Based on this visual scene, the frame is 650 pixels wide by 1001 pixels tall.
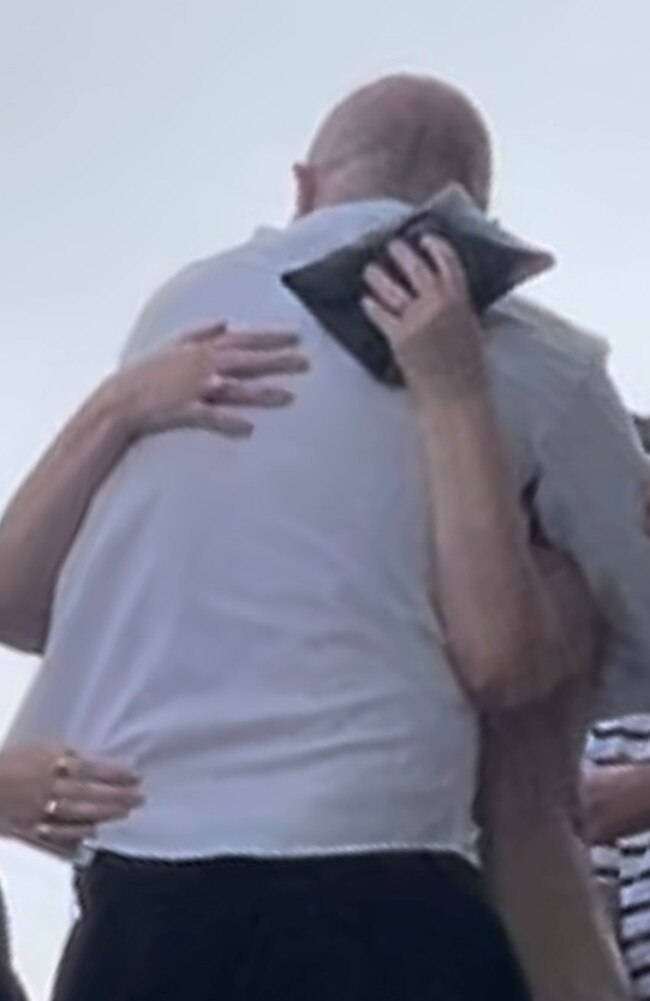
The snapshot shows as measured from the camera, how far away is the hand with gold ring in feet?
4.00

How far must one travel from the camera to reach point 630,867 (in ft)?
5.95

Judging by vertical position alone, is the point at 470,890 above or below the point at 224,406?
below

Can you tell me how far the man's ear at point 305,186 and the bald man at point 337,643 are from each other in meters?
0.07

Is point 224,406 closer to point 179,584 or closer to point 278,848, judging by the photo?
point 179,584

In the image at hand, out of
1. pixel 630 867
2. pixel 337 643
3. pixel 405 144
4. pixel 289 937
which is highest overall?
pixel 405 144

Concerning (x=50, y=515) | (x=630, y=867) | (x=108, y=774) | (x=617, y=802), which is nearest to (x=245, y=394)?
(x=50, y=515)

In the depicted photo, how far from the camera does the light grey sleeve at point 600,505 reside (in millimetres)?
1308

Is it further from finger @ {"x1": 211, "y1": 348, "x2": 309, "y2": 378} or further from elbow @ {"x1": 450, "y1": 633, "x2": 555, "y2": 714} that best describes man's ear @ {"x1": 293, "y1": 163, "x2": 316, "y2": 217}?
elbow @ {"x1": 450, "y1": 633, "x2": 555, "y2": 714}

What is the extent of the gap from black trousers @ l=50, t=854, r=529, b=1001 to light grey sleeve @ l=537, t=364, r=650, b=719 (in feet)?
0.66

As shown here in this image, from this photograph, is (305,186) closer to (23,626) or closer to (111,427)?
(111,427)

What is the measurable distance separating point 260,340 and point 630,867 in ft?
2.16

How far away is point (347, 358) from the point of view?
4.36 feet

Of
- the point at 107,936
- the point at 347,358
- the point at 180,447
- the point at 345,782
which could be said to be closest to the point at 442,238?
the point at 347,358

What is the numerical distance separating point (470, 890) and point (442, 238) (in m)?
0.36
